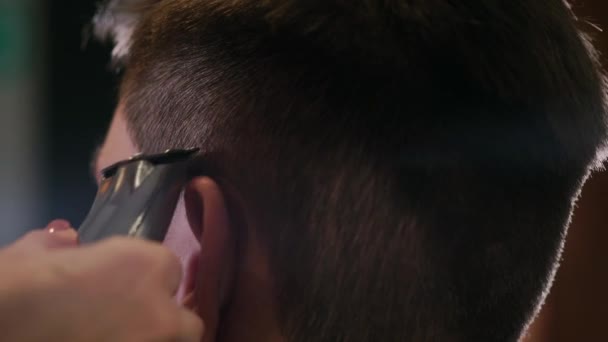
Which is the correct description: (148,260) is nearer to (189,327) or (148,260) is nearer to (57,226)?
(189,327)

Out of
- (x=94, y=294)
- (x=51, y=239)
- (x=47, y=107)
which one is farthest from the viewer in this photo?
(x=47, y=107)

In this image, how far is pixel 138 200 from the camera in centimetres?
46

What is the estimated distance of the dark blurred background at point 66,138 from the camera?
4.01ft

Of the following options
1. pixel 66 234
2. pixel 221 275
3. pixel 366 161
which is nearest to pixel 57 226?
pixel 66 234

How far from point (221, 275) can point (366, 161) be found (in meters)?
0.14

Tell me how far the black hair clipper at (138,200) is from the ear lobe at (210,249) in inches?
0.7

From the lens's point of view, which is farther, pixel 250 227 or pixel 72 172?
pixel 72 172

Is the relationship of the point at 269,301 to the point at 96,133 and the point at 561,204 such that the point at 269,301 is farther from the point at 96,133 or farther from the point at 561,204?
the point at 96,133

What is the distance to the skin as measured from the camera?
48 centimetres

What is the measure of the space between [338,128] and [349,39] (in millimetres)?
66

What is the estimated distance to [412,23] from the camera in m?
0.49

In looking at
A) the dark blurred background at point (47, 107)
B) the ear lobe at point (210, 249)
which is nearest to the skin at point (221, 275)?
the ear lobe at point (210, 249)

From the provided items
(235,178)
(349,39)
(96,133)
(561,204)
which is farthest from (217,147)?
(96,133)

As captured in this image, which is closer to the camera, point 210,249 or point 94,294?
point 94,294
